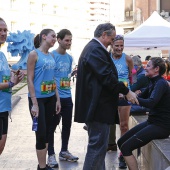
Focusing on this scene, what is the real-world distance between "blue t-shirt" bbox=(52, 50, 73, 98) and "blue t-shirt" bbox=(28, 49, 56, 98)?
2.75ft

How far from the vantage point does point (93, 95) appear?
15.7ft

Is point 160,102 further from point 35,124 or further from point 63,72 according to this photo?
point 63,72

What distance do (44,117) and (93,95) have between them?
4.62ft

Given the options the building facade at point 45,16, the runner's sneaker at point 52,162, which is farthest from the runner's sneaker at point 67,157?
the building facade at point 45,16

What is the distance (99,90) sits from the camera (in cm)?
477

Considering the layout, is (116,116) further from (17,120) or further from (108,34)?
(17,120)

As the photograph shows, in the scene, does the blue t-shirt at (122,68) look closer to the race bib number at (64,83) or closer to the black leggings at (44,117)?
the race bib number at (64,83)

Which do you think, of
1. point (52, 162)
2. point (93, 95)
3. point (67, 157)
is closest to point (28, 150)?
point (67, 157)

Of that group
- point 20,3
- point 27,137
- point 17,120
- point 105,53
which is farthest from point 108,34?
point 20,3

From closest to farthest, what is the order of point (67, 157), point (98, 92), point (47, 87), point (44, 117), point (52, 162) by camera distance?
point (98, 92), point (44, 117), point (47, 87), point (52, 162), point (67, 157)

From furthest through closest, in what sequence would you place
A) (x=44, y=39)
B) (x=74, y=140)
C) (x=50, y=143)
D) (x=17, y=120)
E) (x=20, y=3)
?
(x=20, y=3) → (x=17, y=120) → (x=74, y=140) → (x=50, y=143) → (x=44, y=39)

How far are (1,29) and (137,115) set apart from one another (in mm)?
3872

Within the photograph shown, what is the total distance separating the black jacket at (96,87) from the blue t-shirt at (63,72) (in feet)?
6.84

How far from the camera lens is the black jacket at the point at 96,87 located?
4707 millimetres
